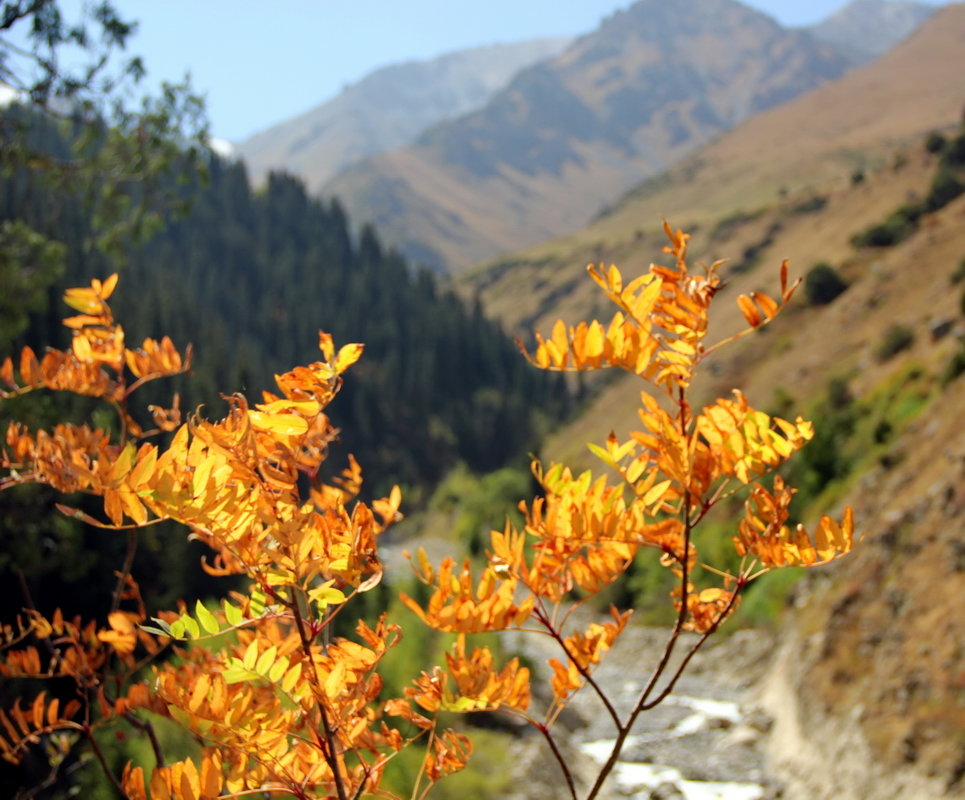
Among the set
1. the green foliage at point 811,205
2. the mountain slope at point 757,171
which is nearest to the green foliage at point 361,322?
the mountain slope at point 757,171

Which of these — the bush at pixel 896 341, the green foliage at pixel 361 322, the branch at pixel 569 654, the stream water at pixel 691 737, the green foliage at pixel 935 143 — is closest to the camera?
the branch at pixel 569 654

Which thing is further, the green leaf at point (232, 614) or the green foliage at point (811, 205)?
the green foliage at point (811, 205)

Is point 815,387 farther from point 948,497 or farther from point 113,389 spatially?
point 113,389

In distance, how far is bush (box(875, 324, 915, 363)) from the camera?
19609mm

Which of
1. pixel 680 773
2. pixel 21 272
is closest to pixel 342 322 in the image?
pixel 680 773

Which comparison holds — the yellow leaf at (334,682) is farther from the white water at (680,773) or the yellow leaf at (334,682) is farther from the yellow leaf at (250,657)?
the white water at (680,773)

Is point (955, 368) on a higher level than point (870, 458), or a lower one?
higher

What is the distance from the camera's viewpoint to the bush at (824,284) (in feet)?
96.1

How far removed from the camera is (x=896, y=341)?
65.0ft

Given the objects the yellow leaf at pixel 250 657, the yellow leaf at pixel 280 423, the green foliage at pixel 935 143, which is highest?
the green foliage at pixel 935 143

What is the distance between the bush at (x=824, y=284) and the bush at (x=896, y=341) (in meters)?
9.43

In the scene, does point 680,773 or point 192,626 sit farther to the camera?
point 680,773

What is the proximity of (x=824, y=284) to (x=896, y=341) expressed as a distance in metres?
10.3

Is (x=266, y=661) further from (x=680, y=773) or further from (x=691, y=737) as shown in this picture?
(x=691, y=737)
